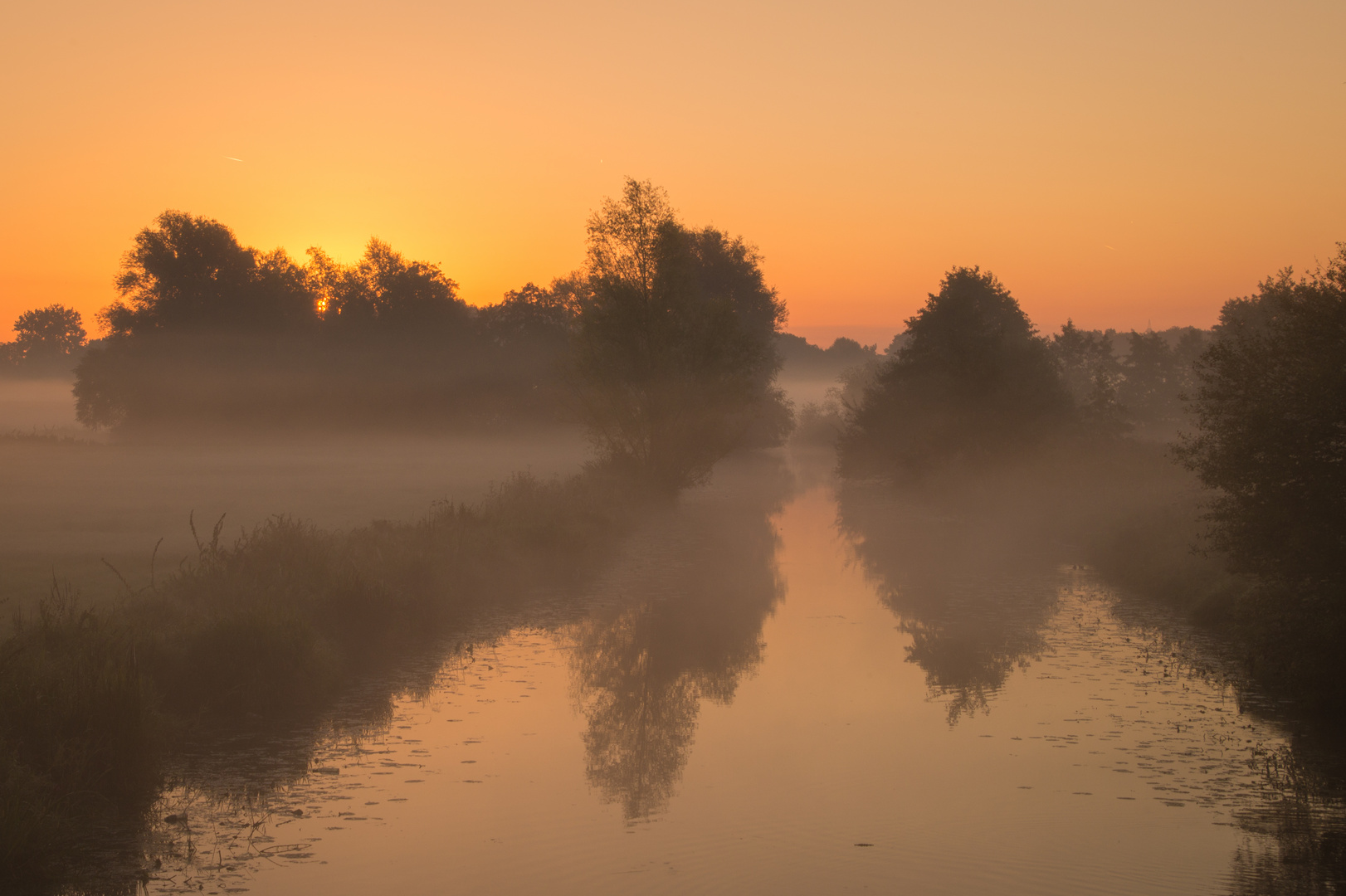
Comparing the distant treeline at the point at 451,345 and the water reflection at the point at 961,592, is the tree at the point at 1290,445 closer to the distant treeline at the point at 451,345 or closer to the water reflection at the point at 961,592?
the water reflection at the point at 961,592

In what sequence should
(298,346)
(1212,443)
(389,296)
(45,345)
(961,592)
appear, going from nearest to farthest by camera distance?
1. (1212,443)
2. (961,592)
3. (298,346)
4. (389,296)
5. (45,345)

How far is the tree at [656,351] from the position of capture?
31844 millimetres

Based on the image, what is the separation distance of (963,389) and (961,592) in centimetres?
1956

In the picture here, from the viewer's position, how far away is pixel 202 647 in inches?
396

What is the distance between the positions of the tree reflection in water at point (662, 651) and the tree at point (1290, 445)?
661 cm

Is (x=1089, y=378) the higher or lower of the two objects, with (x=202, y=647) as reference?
higher

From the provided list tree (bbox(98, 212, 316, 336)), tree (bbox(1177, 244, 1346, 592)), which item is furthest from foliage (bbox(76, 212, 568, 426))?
tree (bbox(1177, 244, 1346, 592))

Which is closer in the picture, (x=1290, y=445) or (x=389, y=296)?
(x=1290, y=445)

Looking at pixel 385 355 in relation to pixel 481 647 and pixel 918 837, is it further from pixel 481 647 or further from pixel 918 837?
pixel 918 837

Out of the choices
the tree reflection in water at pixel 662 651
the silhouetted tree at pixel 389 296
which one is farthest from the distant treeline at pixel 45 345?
the tree reflection in water at pixel 662 651

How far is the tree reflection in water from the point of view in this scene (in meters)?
9.09

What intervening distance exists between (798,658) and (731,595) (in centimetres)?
474

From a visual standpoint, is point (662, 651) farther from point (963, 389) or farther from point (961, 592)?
A: point (963, 389)

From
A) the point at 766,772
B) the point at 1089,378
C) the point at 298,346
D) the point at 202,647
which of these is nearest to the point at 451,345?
the point at 298,346
